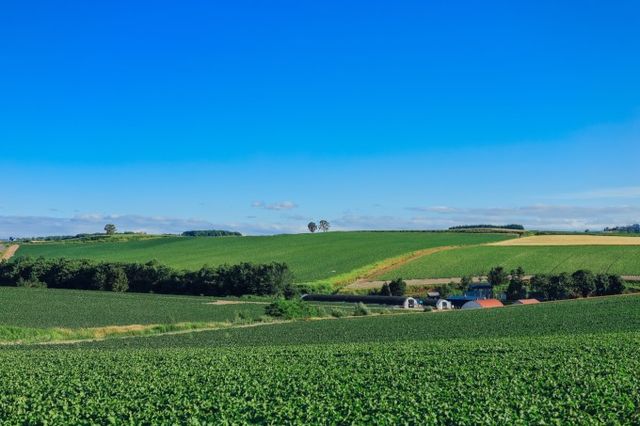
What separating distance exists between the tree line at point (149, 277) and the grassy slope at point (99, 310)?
32.7 feet

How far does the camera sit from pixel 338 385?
16969 mm

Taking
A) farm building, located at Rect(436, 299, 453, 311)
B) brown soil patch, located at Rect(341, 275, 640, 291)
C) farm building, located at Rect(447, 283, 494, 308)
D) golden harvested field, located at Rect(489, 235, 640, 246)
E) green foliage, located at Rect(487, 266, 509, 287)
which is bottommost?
farm building, located at Rect(436, 299, 453, 311)

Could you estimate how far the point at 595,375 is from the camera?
1755cm

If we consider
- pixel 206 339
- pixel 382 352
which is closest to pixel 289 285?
pixel 206 339

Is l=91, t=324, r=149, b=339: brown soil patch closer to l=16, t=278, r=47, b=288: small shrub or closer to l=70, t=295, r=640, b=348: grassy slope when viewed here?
l=70, t=295, r=640, b=348: grassy slope

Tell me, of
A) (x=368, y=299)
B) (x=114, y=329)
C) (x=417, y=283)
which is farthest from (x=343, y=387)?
(x=417, y=283)

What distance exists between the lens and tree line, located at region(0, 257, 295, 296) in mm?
82688

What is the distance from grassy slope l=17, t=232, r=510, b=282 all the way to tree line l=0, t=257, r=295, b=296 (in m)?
10.2

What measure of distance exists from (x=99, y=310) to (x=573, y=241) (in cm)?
9299

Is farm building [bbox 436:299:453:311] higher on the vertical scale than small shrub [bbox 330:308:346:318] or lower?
lower

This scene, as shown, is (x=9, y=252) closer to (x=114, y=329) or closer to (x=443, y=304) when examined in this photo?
(x=114, y=329)

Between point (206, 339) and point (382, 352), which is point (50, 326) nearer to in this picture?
point (206, 339)

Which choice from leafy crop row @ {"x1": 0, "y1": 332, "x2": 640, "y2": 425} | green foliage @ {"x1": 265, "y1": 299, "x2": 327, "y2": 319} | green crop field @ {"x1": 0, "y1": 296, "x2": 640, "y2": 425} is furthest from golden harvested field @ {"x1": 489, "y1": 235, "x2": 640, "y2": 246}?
leafy crop row @ {"x1": 0, "y1": 332, "x2": 640, "y2": 425}

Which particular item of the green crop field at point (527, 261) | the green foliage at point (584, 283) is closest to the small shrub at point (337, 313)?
A: the green crop field at point (527, 261)
